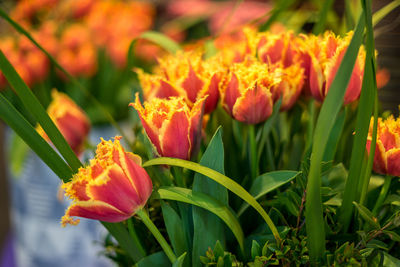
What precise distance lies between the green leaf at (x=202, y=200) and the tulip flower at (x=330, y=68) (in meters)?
0.08

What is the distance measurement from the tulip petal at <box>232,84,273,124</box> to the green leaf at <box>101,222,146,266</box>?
81 millimetres

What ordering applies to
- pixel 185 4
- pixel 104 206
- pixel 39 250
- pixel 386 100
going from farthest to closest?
pixel 185 4 < pixel 39 250 < pixel 386 100 < pixel 104 206

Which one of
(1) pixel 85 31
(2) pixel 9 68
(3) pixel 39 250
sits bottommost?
(3) pixel 39 250

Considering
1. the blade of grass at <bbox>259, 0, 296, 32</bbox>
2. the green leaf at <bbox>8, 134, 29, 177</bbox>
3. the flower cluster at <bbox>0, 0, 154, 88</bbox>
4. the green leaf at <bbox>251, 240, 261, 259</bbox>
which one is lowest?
the green leaf at <bbox>251, 240, 261, 259</bbox>

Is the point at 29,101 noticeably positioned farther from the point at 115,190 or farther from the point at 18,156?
the point at 18,156

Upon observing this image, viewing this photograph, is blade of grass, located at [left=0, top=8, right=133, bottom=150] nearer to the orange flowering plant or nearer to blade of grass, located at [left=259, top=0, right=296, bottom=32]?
the orange flowering plant

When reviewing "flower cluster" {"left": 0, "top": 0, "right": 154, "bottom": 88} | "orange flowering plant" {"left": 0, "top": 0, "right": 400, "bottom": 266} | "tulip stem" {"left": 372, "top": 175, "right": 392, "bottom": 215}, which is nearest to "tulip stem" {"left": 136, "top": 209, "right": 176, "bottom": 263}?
"orange flowering plant" {"left": 0, "top": 0, "right": 400, "bottom": 266}

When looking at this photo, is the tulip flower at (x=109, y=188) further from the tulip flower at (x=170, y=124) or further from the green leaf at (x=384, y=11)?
the green leaf at (x=384, y=11)

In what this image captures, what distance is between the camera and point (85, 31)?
617 millimetres

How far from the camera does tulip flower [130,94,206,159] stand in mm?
201

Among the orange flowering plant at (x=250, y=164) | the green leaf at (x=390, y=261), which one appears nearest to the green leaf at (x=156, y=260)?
the orange flowering plant at (x=250, y=164)

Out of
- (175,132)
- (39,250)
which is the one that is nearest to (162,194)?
A: (175,132)

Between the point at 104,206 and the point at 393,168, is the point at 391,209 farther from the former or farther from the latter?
the point at 104,206

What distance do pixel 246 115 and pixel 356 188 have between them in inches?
2.5
